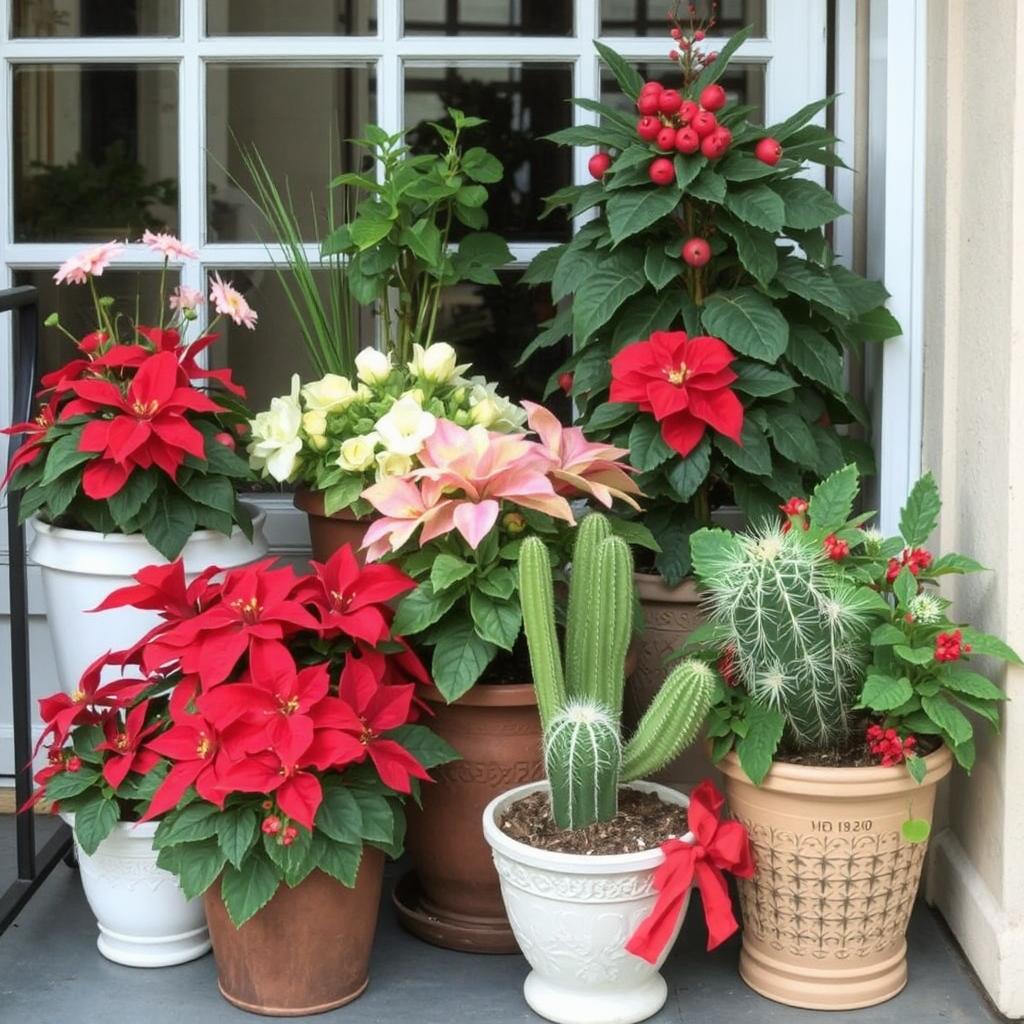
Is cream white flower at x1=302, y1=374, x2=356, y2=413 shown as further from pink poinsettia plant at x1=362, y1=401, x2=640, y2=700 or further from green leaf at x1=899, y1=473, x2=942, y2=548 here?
green leaf at x1=899, y1=473, x2=942, y2=548

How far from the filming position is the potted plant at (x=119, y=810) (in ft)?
8.08

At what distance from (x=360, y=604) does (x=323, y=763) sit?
0.85 feet

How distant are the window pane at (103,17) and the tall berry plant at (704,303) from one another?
0.88m

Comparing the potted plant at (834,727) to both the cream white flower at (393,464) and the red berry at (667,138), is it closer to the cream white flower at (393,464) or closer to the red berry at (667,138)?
the cream white flower at (393,464)

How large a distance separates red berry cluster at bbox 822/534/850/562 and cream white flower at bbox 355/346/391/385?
0.81m

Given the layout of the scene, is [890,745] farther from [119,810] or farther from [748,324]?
[119,810]

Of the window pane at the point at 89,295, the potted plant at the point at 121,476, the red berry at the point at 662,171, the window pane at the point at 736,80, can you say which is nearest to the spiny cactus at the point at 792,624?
the red berry at the point at 662,171

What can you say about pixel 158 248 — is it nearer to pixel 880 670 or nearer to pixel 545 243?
pixel 545 243

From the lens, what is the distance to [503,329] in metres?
3.20

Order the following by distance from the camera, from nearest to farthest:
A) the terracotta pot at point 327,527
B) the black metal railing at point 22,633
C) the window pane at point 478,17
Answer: the black metal railing at point 22,633 < the terracotta pot at point 327,527 < the window pane at point 478,17

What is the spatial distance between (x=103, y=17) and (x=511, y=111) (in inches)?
31.5

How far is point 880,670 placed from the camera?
8.01 feet

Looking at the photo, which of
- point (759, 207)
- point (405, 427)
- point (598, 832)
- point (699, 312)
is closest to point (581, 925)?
point (598, 832)

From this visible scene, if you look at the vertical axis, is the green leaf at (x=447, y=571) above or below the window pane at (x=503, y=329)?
below
